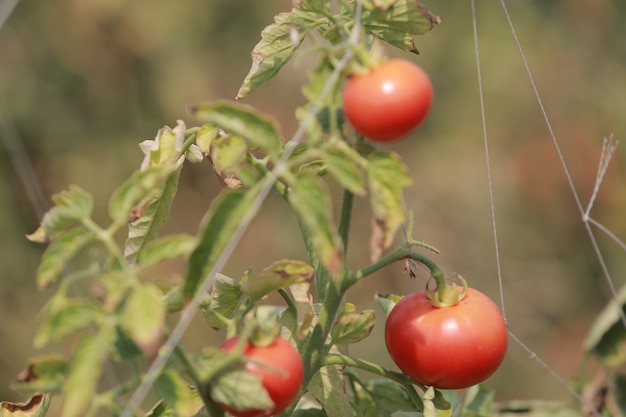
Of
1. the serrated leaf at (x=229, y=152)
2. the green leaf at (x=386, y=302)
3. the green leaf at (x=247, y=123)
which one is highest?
the green leaf at (x=247, y=123)

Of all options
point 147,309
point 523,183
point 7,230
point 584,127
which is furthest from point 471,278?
point 147,309

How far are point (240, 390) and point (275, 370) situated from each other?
0.02 meters

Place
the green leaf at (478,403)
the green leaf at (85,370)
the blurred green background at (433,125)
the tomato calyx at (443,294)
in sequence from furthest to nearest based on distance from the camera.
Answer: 1. the blurred green background at (433,125)
2. the green leaf at (478,403)
3. the tomato calyx at (443,294)
4. the green leaf at (85,370)

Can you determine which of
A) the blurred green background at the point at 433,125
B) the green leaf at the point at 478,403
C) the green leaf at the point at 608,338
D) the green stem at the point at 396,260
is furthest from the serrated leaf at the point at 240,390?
the blurred green background at the point at 433,125

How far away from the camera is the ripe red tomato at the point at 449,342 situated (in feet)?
2.11

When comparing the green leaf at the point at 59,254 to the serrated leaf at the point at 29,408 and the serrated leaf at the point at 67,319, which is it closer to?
the serrated leaf at the point at 67,319

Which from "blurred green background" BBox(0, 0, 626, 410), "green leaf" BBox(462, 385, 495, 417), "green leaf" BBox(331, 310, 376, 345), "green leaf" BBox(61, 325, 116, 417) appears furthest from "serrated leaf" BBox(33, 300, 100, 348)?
"blurred green background" BBox(0, 0, 626, 410)

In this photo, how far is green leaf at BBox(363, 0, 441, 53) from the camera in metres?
0.64

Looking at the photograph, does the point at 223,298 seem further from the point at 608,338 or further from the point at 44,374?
the point at 608,338

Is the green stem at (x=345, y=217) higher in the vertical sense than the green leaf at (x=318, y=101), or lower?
lower

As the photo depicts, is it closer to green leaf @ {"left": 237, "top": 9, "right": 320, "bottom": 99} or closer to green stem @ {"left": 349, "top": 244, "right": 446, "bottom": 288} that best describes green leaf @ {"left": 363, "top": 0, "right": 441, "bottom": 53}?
green leaf @ {"left": 237, "top": 9, "right": 320, "bottom": 99}

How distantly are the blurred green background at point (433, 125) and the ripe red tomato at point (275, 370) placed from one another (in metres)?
2.01

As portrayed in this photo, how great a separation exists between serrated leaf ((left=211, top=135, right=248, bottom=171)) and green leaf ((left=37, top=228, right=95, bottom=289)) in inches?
4.3

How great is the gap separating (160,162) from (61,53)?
2.22m
